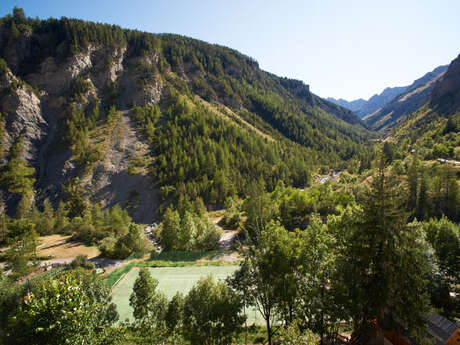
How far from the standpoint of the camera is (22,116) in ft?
326

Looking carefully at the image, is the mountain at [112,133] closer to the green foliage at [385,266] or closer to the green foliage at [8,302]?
the green foliage at [8,302]

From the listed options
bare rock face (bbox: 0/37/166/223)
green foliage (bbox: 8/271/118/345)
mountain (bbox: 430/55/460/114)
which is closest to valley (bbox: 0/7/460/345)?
green foliage (bbox: 8/271/118/345)

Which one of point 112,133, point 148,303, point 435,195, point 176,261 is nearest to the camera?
point 148,303

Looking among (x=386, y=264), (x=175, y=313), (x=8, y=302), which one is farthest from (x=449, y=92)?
(x=8, y=302)

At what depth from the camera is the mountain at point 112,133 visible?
84938 mm

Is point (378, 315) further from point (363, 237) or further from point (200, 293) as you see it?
point (200, 293)

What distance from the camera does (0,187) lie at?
267ft

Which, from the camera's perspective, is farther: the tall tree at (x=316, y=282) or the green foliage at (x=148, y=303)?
the green foliage at (x=148, y=303)

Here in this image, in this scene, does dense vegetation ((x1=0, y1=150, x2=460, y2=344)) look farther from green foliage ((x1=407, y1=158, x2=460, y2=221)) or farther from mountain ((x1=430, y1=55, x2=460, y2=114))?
mountain ((x1=430, y1=55, x2=460, y2=114))

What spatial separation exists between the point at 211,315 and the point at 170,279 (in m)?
22.5

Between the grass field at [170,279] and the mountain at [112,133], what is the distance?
143ft

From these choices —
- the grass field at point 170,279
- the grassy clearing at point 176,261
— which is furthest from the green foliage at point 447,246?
the grassy clearing at point 176,261

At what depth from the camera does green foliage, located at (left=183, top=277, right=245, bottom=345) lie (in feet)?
47.1

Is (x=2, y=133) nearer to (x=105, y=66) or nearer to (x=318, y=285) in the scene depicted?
(x=105, y=66)
